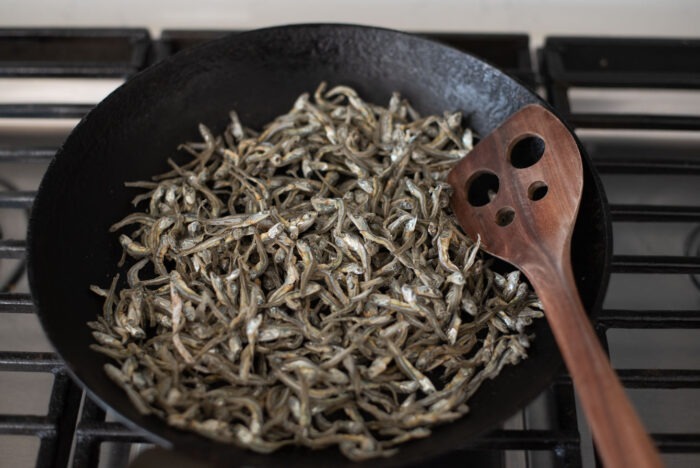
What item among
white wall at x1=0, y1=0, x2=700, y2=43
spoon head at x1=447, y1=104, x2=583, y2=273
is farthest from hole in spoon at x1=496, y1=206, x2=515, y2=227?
white wall at x1=0, y1=0, x2=700, y2=43

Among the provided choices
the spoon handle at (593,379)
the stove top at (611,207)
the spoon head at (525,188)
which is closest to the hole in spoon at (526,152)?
the spoon head at (525,188)

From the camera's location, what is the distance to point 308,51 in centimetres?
194

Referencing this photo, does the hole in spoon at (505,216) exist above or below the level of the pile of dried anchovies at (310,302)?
above

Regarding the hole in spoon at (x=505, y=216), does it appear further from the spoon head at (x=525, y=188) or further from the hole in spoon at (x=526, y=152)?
the hole in spoon at (x=526, y=152)

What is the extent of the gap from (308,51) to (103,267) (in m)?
0.83

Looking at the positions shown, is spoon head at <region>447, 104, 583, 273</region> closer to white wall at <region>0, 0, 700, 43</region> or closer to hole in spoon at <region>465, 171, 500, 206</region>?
hole in spoon at <region>465, 171, 500, 206</region>

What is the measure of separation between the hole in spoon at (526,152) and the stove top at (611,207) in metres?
0.26

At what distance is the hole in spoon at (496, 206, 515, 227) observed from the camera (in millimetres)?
1615

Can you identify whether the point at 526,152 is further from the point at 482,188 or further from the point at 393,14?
the point at 393,14

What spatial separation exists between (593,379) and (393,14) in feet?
5.33

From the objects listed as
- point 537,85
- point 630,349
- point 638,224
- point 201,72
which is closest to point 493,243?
point 630,349

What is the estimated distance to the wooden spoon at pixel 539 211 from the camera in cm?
125

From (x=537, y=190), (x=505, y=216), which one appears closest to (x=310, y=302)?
(x=505, y=216)

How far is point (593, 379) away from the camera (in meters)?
1.19
